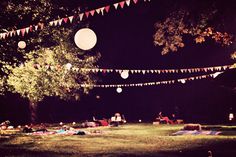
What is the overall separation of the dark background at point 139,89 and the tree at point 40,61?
19.5 ft

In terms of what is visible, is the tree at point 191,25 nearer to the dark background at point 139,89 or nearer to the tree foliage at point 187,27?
the tree foliage at point 187,27

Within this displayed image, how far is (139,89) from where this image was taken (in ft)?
133

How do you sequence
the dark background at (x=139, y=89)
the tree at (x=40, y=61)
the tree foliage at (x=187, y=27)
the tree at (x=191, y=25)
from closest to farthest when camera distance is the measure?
the tree at (x=191, y=25)
the tree foliage at (x=187, y=27)
the tree at (x=40, y=61)
the dark background at (x=139, y=89)

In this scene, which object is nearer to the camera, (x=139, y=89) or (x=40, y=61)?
(x=40, y=61)

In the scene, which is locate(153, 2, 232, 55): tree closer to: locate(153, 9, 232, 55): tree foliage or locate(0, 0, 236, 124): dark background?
locate(153, 9, 232, 55): tree foliage

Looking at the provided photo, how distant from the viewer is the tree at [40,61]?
17266mm

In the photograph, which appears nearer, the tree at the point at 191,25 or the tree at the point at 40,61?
the tree at the point at 191,25

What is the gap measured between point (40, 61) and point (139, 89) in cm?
2024

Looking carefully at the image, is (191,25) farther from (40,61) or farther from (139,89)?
(139,89)

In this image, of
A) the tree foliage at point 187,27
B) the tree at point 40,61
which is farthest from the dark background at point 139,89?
the tree foliage at point 187,27

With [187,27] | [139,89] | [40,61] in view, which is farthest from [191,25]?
[139,89]

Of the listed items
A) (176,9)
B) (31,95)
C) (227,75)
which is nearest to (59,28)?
(31,95)

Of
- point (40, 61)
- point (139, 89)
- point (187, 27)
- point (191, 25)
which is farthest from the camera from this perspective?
point (139, 89)

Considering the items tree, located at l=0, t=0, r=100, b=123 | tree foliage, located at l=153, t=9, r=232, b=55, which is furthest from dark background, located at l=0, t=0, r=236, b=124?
tree foliage, located at l=153, t=9, r=232, b=55
